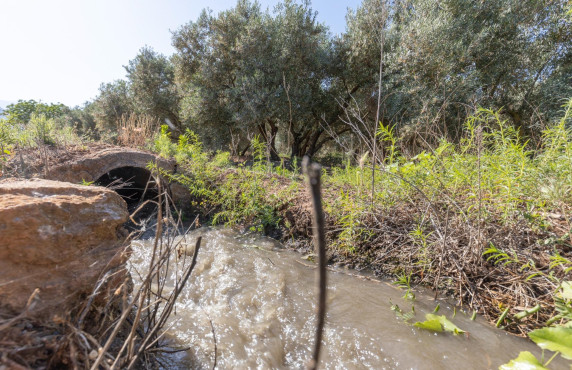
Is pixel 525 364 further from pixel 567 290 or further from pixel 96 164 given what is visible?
pixel 96 164

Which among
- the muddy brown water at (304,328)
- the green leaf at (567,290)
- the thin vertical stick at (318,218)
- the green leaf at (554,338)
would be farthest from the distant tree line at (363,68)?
the thin vertical stick at (318,218)

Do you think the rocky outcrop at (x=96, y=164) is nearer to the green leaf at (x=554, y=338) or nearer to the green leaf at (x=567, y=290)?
the green leaf at (x=554, y=338)

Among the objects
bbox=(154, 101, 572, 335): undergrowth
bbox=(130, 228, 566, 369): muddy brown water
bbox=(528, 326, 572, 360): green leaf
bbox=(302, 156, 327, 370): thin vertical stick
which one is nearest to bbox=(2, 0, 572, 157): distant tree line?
bbox=(154, 101, 572, 335): undergrowth

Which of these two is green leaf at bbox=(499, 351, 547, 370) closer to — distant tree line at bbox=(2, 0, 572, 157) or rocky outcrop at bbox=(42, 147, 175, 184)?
rocky outcrop at bbox=(42, 147, 175, 184)

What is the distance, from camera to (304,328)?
6.59 feet

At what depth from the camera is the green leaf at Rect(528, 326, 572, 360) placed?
1175mm

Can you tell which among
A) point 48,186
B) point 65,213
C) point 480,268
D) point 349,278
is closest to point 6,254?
point 65,213

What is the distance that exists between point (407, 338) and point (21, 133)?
23.5 ft

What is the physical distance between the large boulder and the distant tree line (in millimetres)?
4030

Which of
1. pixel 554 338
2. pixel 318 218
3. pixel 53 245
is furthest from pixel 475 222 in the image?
pixel 53 245

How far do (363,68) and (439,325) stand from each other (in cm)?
1025

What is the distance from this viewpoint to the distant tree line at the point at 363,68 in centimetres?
713

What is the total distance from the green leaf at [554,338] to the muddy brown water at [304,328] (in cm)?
56

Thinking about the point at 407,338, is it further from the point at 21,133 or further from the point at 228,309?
the point at 21,133
